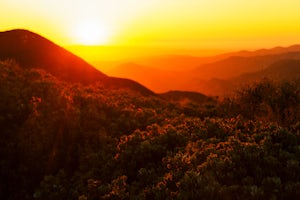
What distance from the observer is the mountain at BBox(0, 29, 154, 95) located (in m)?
76.2

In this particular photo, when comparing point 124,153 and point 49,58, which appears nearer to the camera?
point 124,153

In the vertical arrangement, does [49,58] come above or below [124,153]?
above

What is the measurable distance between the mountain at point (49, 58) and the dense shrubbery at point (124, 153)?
54.5 meters

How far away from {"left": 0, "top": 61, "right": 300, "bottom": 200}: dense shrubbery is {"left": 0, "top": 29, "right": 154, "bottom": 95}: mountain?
179ft

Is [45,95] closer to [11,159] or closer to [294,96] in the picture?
[11,159]

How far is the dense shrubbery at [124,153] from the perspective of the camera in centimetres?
989

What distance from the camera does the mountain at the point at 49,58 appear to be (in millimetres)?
76250

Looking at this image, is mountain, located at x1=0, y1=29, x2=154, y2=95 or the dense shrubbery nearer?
the dense shrubbery

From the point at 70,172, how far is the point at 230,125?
290 inches

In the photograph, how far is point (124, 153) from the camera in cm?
1405

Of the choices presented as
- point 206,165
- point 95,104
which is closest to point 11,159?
point 95,104

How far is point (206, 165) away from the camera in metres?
10.4

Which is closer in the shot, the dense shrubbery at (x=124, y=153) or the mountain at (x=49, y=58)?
the dense shrubbery at (x=124, y=153)

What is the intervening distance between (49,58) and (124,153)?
72165mm
